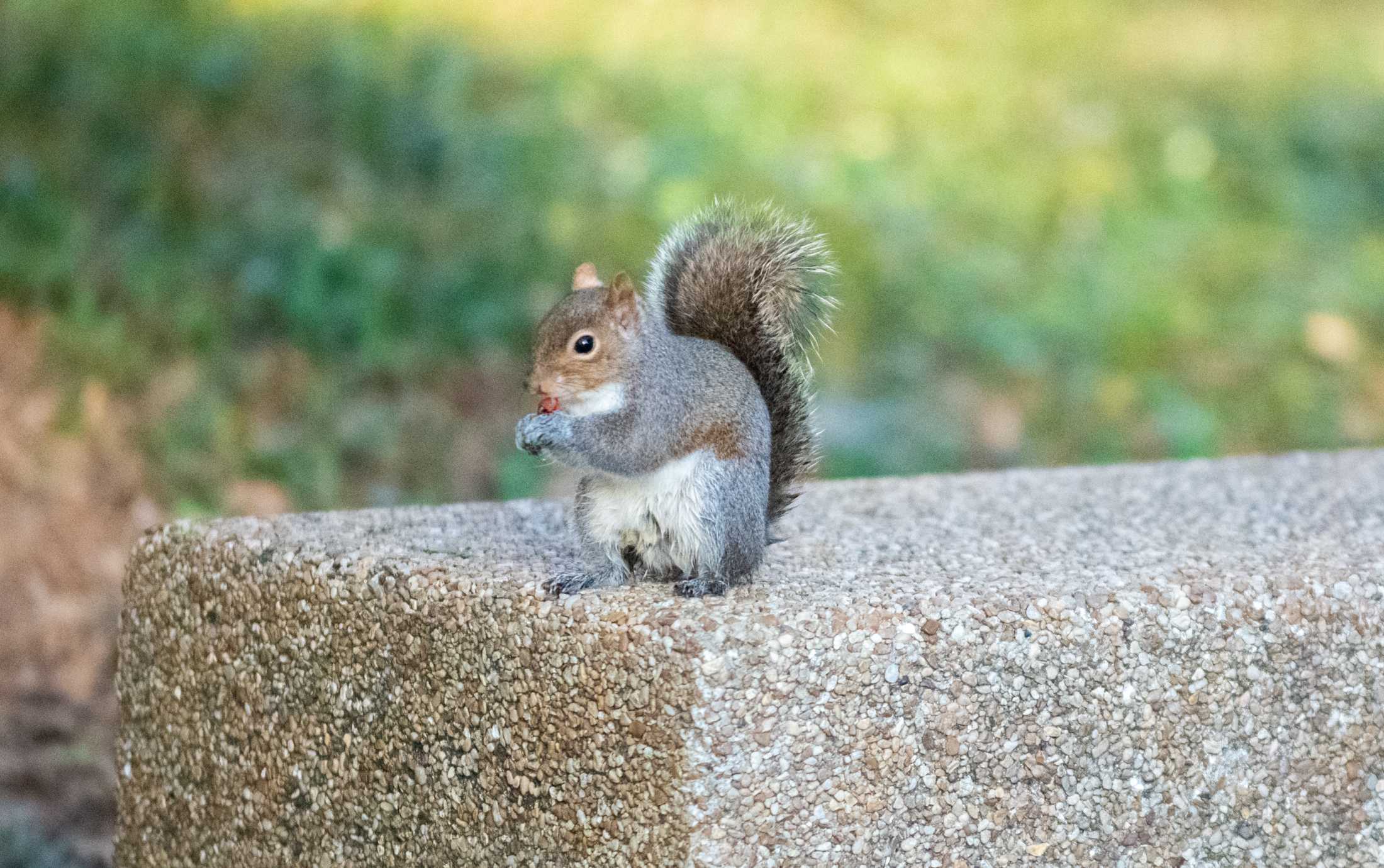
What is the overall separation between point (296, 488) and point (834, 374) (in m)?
1.48

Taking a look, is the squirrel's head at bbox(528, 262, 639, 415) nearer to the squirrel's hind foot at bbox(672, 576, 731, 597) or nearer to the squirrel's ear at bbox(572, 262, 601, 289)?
the squirrel's ear at bbox(572, 262, 601, 289)

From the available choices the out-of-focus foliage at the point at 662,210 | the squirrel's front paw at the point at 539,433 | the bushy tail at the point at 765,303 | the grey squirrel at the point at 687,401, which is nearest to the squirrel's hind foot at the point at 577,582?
the grey squirrel at the point at 687,401

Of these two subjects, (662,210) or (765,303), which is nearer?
(765,303)

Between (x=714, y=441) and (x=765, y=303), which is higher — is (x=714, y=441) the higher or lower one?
the lower one

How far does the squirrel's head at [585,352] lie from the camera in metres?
1.52

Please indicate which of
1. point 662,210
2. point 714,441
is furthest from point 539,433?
point 662,210

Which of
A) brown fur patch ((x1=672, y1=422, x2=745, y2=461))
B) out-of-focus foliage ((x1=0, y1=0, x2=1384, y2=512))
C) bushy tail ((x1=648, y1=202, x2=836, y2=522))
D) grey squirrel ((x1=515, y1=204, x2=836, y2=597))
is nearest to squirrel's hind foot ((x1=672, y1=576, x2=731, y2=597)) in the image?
grey squirrel ((x1=515, y1=204, x2=836, y2=597))

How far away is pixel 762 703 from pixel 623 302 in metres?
0.43

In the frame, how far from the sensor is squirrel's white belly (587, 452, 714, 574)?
1576 mm

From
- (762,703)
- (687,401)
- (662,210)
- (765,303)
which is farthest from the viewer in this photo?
(662,210)

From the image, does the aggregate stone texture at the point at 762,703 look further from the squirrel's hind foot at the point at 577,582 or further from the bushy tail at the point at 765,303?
the bushy tail at the point at 765,303

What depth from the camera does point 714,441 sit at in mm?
1593

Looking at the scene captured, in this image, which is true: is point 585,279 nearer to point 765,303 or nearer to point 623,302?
point 623,302

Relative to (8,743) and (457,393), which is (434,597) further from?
(457,393)
